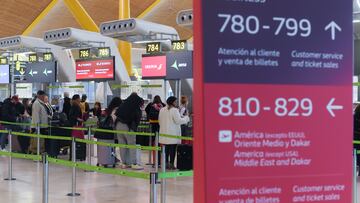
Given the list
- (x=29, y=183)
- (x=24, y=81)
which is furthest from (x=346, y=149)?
(x=24, y=81)

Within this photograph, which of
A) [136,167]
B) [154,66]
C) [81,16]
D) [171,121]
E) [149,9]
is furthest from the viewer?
[149,9]

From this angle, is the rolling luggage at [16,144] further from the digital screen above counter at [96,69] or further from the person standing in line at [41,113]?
the digital screen above counter at [96,69]

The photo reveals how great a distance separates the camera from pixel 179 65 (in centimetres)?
1427

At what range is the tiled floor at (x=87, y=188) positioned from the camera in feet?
27.1

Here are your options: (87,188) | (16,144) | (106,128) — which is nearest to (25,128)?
(16,144)

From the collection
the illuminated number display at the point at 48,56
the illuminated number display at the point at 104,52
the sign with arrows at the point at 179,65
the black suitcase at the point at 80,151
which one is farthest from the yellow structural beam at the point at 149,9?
the black suitcase at the point at 80,151

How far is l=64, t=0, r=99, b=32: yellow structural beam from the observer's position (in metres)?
28.9

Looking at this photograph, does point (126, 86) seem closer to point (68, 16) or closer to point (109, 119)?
point (109, 119)

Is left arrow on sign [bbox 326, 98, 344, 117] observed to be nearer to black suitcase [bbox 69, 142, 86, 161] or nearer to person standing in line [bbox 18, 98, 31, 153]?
black suitcase [bbox 69, 142, 86, 161]

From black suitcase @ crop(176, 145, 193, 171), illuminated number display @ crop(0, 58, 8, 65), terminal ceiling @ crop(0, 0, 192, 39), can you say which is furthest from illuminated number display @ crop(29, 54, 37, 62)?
terminal ceiling @ crop(0, 0, 192, 39)

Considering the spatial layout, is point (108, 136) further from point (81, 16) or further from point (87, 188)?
point (81, 16)

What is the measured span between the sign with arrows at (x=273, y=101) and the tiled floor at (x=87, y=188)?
18.6 feet

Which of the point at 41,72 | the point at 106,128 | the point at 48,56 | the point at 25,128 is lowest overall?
the point at 25,128

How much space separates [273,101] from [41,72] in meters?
17.1
